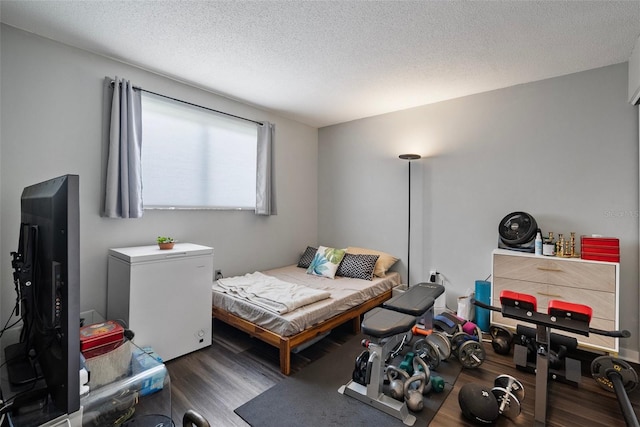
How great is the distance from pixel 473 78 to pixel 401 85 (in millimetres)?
712

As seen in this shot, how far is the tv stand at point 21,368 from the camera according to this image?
4.20ft

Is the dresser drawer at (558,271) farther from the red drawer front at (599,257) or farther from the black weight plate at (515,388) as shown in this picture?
the black weight plate at (515,388)

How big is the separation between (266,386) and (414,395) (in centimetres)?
106

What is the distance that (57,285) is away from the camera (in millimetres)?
847

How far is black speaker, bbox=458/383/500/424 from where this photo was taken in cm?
171

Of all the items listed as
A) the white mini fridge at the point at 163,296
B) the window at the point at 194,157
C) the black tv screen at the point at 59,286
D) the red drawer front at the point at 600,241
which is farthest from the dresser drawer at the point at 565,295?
the black tv screen at the point at 59,286

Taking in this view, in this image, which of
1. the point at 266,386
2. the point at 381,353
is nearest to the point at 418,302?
the point at 381,353

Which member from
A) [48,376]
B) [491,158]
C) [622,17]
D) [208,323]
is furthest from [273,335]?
[622,17]

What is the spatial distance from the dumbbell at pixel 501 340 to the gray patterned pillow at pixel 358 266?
4.60ft

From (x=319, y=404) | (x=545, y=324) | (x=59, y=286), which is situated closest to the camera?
(x=59, y=286)

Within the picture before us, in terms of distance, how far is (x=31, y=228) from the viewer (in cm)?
107

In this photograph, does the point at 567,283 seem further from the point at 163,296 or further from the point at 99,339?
the point at 99,339

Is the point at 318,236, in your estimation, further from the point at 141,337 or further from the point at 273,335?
the point at 141,337

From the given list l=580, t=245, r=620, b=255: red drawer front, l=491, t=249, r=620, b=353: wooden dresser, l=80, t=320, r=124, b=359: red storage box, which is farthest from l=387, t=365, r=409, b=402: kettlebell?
l=580, t=245, r=620, b=255: red drawer front
